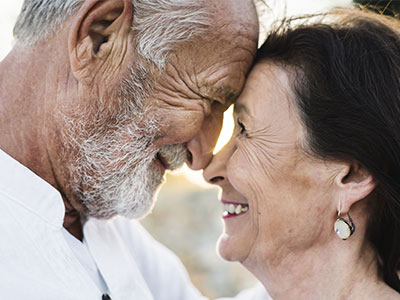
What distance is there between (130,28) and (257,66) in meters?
0.67

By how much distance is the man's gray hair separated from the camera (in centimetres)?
238

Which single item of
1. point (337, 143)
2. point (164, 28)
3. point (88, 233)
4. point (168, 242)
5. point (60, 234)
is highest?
point (164, 28)

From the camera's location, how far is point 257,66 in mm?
2645

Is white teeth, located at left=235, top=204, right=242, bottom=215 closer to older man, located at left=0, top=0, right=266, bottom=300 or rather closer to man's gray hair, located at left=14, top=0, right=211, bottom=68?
older man, located at left=0, top=0, right=266, bottom=300

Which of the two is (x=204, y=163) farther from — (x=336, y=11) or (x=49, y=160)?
(x=336, y=11)

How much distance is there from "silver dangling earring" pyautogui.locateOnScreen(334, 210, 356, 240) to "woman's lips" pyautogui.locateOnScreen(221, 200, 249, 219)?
1.61ft

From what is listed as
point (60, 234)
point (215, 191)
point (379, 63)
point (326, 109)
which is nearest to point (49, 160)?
point (60, 234)

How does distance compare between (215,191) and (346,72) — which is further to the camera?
(215,191)

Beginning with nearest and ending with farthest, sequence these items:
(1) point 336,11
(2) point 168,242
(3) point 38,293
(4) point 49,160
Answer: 1. (3) point 38,293
2. (4) point 49,160
3. (1) point 336,11
4. (2) point 168,242

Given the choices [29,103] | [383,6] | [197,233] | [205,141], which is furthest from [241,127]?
[197,233]

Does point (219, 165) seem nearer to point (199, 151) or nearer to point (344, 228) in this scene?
point (199, 151)

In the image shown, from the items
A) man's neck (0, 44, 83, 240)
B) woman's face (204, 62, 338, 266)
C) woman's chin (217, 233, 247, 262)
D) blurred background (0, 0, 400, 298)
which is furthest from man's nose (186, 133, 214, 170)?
blurred background (0, 0, 400, 298)

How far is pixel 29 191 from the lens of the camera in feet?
7.58

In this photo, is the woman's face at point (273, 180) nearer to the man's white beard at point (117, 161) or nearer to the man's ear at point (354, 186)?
the man's ear at point (354, 186)
